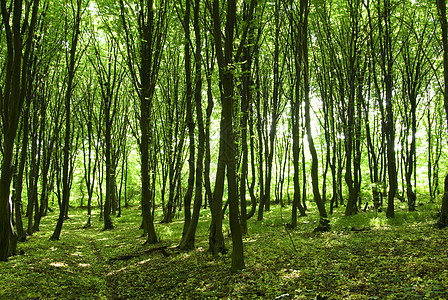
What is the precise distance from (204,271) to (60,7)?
1130cm

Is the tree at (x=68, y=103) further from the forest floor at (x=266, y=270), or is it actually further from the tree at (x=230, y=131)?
the tree at (x=230, y=131)

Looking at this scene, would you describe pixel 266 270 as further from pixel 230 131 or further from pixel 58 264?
pixel 58 264

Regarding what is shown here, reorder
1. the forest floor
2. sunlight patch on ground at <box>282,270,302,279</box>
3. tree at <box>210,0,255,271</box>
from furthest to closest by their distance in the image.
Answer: tree at <box>210,0,255,271</box>
sunlight patch on ground at <box>282,270,302,279</box>
the forest floor

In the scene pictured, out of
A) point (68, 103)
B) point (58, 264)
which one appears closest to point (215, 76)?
point (58, 264)

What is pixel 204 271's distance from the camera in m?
6.73

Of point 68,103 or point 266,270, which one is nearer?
point 266,270

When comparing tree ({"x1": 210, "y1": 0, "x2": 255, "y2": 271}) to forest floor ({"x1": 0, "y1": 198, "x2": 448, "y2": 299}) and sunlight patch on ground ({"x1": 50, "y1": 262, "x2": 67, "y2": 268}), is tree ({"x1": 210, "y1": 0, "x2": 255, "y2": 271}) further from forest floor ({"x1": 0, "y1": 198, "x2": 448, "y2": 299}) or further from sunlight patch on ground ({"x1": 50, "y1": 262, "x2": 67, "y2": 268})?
sunlight patch on ground ({"x1": 50, "y1": 262, "x2": 67, "y2": 268})

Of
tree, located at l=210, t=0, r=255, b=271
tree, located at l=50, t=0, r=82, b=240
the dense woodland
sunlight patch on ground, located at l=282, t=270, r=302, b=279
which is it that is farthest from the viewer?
tree, located at l=50, t=0, r=82, b=240

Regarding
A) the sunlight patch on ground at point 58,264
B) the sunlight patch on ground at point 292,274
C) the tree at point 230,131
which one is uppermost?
the tree at point 230,131

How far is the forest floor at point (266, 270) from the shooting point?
4.76 metres

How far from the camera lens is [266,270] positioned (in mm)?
6102

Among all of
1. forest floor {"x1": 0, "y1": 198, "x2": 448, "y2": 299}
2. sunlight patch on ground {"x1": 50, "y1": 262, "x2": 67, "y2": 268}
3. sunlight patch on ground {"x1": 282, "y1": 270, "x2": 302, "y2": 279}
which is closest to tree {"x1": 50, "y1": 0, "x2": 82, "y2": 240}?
forest floor {"x1": 0, "y1": 198, "x2": 448, "y2": 299}

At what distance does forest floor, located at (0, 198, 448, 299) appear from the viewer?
476 centimetres

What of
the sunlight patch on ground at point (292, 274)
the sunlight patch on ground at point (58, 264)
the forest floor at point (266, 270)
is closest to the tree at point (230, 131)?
the forest floor at point (266, 270)
